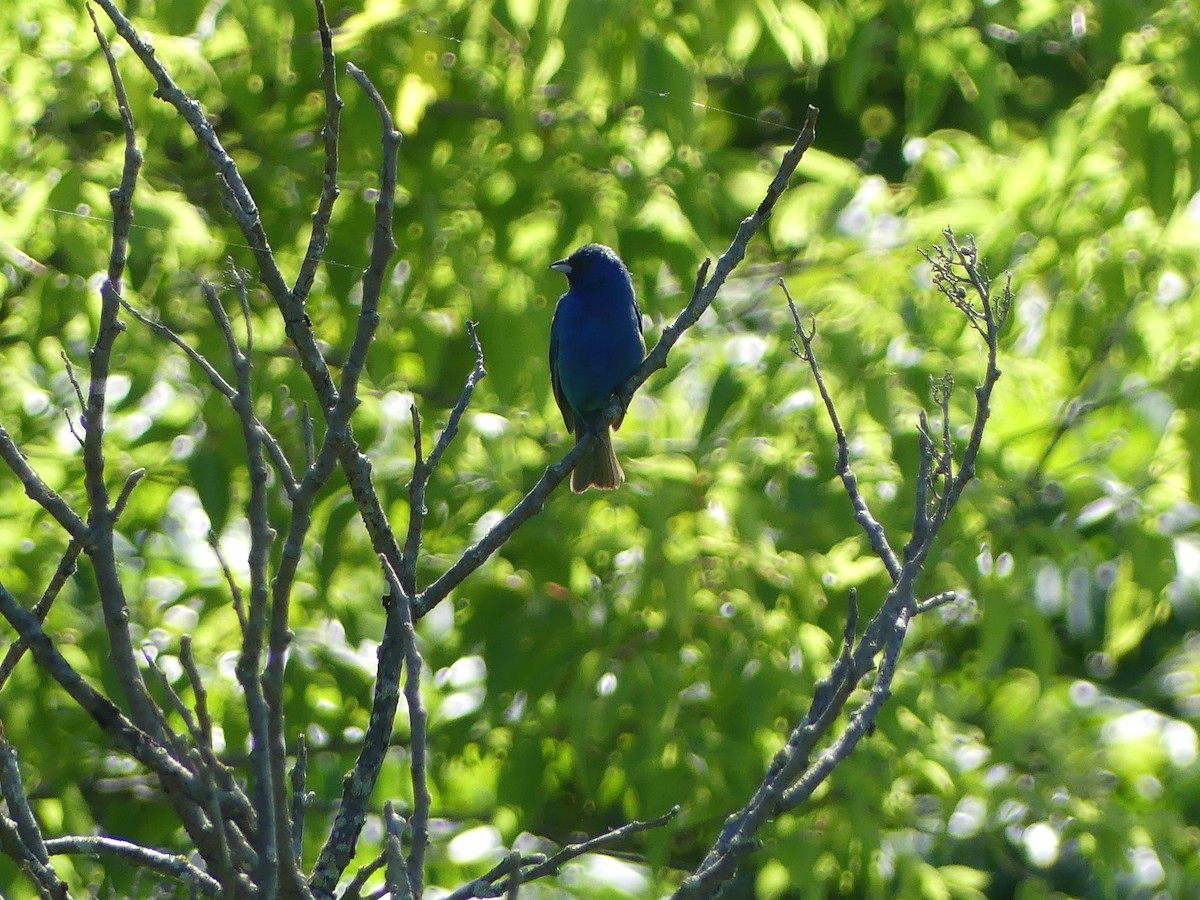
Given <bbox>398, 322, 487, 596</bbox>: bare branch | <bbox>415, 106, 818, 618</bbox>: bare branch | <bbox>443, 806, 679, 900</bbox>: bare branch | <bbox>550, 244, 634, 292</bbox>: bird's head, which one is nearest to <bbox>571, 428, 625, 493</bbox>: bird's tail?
<bbox>550, 244, 634, 292</bbox>: bird's head

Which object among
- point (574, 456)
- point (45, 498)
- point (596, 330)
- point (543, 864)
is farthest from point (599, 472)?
point (45, 498)

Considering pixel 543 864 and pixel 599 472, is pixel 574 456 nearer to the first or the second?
pixel 543 864

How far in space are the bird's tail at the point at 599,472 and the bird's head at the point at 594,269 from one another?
2.64ft

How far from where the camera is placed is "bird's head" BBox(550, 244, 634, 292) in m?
5.37

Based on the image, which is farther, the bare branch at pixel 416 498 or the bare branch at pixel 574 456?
the bare branch at pixel 574 456

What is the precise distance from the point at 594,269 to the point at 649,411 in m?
0.56

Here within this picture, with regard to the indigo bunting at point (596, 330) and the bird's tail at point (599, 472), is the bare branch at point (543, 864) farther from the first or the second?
the indigo bunting at point (596, 330)

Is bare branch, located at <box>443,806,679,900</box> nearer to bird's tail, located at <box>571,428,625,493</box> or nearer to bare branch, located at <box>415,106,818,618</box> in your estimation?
bare branch, located at <box>415,106,818,618</box>

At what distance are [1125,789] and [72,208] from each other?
4.21m

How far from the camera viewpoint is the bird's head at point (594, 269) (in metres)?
5.37

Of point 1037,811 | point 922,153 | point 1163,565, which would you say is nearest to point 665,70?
point 922,153

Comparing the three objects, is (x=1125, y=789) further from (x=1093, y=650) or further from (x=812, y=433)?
(x=812, y=433)

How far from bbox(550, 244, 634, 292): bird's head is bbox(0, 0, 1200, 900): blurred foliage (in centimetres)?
22

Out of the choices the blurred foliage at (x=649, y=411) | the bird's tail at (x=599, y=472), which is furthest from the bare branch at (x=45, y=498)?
the bird's tail at (x=599, y=472)
